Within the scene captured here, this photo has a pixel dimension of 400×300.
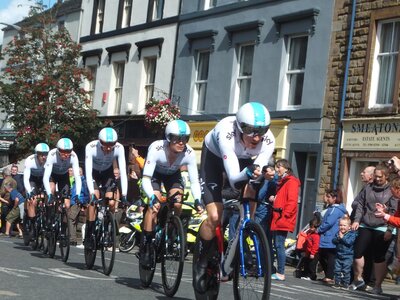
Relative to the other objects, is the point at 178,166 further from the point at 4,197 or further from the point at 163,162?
the point at 4,197

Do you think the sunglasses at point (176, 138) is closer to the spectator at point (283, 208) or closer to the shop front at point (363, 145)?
the spectator at point (283, 208)

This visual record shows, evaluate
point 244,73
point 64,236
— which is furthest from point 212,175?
point 244,73

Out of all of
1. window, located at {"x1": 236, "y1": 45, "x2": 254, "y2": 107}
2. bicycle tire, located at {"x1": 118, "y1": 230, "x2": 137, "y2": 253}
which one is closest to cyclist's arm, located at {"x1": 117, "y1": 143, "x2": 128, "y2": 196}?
bicycle tire, located at {"x1": 118, "y1": 230, "x2": 137, "y2": 253}

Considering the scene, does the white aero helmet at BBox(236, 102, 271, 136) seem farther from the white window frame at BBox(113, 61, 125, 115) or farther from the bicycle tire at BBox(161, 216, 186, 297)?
the white window frame at BBox(113, 61, 125, 115)

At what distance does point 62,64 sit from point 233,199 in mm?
26855

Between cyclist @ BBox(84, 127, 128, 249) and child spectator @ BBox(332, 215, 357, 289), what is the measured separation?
4007 mm

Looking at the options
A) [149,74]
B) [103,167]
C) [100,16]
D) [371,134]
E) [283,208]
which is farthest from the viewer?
[100,16]

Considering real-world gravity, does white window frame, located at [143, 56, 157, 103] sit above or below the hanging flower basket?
above

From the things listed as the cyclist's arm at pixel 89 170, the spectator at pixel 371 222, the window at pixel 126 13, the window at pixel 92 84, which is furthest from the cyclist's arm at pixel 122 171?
the window at pixel 92 84

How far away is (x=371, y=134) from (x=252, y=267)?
1484 cm

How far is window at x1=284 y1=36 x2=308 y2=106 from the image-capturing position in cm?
2556

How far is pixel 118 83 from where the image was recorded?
118 feet

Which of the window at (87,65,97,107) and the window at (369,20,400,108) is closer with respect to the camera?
the window at (369,20,400,108)

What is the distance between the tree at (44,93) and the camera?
33.9 meters
